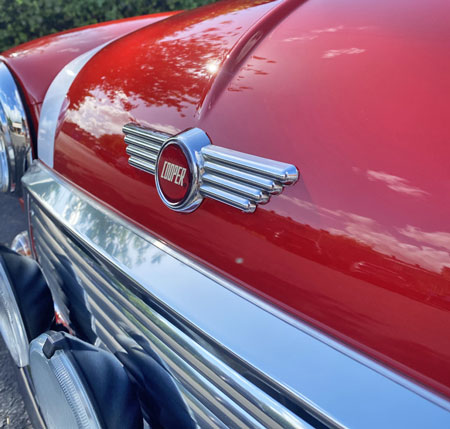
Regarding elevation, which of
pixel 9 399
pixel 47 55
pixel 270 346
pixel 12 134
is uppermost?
pixel 47 55

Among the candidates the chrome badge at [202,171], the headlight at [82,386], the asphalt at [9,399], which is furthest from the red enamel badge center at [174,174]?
the asphalt at [9,399]

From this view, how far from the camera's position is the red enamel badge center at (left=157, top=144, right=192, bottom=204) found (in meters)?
0.84

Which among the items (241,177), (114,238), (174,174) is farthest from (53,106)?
(241,177)

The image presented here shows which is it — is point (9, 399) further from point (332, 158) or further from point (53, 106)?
point (332, 158)

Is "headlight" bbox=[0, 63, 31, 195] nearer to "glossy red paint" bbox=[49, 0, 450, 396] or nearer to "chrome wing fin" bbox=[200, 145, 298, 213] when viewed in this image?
"glossy red paint" bbox=[49, 0, 450, 396]

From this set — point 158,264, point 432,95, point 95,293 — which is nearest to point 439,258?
point 432,95

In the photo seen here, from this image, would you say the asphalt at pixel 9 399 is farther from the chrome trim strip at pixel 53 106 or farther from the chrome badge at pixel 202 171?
the chrome badge at pixel 202 171

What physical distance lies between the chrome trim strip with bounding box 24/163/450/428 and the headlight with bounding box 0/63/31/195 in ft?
1.88

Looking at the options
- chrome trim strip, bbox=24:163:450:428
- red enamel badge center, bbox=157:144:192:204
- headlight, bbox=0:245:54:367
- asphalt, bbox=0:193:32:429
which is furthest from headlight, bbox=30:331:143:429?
asphalt, bbox=0:193:32:429

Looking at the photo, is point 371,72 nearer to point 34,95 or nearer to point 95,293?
point 95,293

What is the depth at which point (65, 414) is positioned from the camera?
0.84 metres

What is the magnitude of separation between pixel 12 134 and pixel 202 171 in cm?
86

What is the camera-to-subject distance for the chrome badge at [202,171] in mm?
735

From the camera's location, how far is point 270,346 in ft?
2.21
